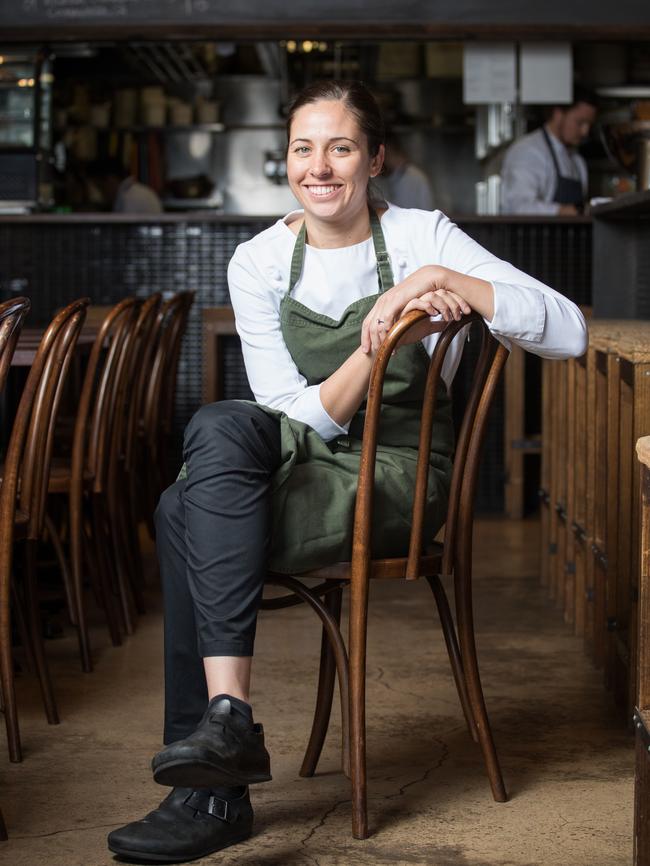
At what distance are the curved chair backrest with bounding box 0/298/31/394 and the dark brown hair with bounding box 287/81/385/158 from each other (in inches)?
22.9

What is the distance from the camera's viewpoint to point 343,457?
7.02 feet

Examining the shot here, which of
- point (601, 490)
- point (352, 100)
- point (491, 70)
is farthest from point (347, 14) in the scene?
point (352, 100)

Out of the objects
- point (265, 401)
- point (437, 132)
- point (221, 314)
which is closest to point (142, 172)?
point (437, 132)

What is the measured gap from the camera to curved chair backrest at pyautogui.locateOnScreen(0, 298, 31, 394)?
2.06 m

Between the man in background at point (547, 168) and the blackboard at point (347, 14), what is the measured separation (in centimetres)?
93

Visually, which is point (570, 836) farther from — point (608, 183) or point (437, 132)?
point (437, 132)

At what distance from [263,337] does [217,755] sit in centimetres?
78

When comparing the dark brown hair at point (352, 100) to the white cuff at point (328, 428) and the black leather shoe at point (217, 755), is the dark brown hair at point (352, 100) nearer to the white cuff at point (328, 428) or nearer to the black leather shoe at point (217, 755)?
the white cuff at point (328, 428)

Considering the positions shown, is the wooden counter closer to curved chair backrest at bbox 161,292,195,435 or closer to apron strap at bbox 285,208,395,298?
apron strap at bbox 285,208,395,298

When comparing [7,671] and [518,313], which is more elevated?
[518,313]

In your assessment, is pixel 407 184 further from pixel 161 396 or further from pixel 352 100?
pixel 352 100

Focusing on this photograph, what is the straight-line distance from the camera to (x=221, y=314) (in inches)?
198

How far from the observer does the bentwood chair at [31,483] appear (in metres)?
2.38

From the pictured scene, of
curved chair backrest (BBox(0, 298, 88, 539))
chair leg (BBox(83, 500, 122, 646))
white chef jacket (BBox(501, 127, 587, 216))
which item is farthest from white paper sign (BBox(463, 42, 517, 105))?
curved chair backrest (BBox(0, 298, 88, 539))
